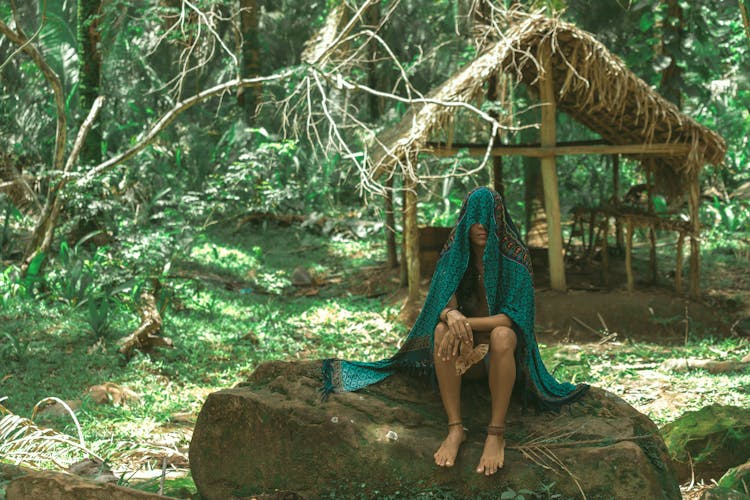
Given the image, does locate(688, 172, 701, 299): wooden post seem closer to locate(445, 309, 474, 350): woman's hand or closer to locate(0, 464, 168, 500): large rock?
locate(445, 309, 474, 350): woman's hand

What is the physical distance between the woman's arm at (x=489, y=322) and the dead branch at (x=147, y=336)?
15.1 feet

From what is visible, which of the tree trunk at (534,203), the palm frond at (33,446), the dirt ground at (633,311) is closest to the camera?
the palm frond at (33,446)

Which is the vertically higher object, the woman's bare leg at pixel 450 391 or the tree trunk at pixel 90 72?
the tree trunk at pixel 90 72

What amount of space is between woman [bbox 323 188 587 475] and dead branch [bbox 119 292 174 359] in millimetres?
3880

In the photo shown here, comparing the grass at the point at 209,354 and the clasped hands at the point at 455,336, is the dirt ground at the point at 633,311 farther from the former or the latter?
the clasped hands at the point at 455,336

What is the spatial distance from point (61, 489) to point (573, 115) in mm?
8935

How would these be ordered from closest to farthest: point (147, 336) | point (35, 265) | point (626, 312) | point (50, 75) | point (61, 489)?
point (61, 489)
point (147, 336)
point (50, 75)
point (35, 265)
point (626, 312)

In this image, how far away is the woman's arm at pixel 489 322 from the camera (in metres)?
3.72

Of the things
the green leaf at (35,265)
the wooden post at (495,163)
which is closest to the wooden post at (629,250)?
the wooden post at (495,163)

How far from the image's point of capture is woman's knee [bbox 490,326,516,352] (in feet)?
11.9

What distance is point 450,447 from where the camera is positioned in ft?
11.9

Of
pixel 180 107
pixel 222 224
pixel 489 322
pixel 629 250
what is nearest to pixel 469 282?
pixel 489 322

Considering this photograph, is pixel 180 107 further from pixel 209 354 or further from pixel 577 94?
pixel 577 94

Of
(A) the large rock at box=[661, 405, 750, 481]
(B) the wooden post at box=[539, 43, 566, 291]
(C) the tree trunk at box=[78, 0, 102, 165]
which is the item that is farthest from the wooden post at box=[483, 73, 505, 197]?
(A) the large rock at box=[661, 405, 750, 481]
